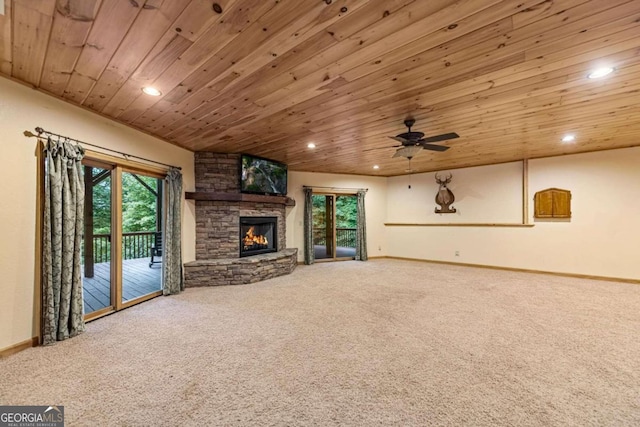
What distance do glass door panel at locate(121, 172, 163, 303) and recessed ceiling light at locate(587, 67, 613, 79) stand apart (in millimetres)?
5644

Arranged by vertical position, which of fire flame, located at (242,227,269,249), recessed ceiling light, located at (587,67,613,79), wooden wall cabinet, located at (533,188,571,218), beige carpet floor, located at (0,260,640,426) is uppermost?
recessed ceiling light, located at (587,67,613,79)

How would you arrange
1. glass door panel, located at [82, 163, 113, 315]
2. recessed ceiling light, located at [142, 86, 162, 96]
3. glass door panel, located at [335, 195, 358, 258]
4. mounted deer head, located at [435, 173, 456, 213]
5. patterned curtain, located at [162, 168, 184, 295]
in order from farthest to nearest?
glass door panel, located at [335, 195, 358, 258] < mounted deer head, located at [435, 173, 456, 213] < patterned curtain, located at [162, 168, 184, 295] < glass door panel, located at [82, 163, 113, 315] < recessed ceiling light, located at [142, 86, 162, 96]

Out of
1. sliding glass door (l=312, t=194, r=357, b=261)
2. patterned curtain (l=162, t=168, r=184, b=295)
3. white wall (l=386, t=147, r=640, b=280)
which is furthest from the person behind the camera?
sliding glass door (l=312, t=194, r=357, b=261)

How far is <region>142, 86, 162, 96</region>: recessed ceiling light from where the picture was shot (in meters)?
2.45

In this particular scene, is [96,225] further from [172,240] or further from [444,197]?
[444,197]

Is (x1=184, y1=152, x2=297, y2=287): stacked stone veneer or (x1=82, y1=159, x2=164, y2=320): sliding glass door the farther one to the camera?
(x1=184, y1=152, x2=297, y2=287): stacked stone veneer

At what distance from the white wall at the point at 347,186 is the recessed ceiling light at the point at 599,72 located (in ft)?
17.3

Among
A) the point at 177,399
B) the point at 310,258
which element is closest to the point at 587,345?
the point at 177,399

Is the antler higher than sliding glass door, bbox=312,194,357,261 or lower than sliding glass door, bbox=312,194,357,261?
higher

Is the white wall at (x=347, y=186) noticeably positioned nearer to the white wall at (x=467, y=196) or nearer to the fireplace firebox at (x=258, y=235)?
the white wall at (x=467, y=196)

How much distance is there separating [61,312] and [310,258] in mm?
4687

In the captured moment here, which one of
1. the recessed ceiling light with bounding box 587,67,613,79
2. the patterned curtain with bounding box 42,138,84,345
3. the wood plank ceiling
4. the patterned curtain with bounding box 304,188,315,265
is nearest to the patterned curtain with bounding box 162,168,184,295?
the wood plank ceiling

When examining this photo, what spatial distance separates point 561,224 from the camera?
5332 mm

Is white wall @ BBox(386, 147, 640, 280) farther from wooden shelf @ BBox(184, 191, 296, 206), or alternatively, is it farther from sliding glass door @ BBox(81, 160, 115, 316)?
sliding glass door @ BBox(81, 160, 115, 316)
